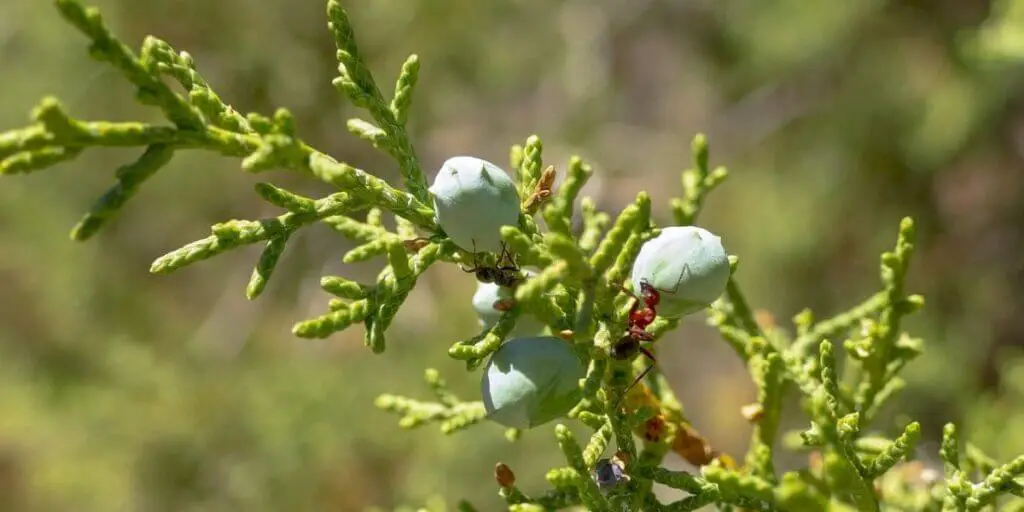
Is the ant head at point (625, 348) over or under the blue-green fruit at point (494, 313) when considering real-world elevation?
under

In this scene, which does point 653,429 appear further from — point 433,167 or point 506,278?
point 433,167

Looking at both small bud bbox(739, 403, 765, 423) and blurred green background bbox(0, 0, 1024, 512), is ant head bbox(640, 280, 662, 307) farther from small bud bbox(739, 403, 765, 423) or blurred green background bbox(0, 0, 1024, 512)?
blurred green background bbox(0, 0, 1024, 512)

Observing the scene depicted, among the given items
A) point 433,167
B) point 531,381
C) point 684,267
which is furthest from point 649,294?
point 433,167

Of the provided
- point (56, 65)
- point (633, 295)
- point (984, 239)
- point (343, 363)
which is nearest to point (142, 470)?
point (343, 363)

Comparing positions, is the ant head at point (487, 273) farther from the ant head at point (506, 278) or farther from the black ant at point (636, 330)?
the black ant at point (636, 330)

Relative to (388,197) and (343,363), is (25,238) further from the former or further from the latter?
(388,197)

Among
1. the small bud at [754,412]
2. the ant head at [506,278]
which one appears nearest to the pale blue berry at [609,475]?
the ant head at [506,278]

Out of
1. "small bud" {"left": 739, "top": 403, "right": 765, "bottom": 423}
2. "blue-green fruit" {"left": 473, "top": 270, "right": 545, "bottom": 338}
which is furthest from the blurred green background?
"blue-green fruit" {"left": 473, "top": 270, "right": 545, "bottom": 338}
